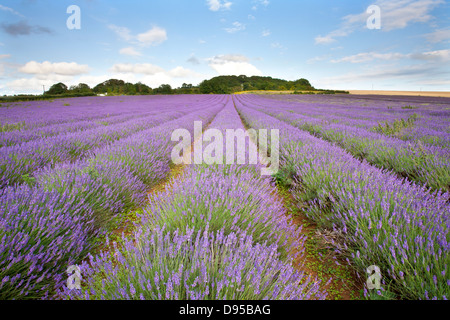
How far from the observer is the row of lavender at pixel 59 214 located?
4.34ft

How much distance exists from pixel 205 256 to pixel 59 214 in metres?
1.40

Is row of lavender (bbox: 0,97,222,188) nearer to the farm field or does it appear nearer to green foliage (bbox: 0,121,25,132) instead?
the farm field

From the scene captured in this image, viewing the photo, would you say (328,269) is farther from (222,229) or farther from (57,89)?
(57,89)

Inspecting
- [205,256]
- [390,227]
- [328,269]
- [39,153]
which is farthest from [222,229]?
[39,153]

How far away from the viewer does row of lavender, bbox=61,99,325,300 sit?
101 centimetres

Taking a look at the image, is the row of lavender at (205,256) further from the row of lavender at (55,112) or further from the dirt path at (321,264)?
the row of lavender at (55,112)

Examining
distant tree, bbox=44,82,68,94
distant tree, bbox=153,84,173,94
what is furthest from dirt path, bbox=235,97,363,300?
distant tree, bbox=44,82,68,94

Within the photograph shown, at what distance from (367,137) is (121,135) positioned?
6.27 meters

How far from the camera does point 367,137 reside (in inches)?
190

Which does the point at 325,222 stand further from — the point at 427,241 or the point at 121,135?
the point at 121,135

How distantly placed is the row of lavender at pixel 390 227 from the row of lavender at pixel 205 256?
45 cm

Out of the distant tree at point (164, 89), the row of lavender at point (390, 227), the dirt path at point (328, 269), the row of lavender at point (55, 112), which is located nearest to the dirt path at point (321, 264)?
the dirt path at point (328, 269)
